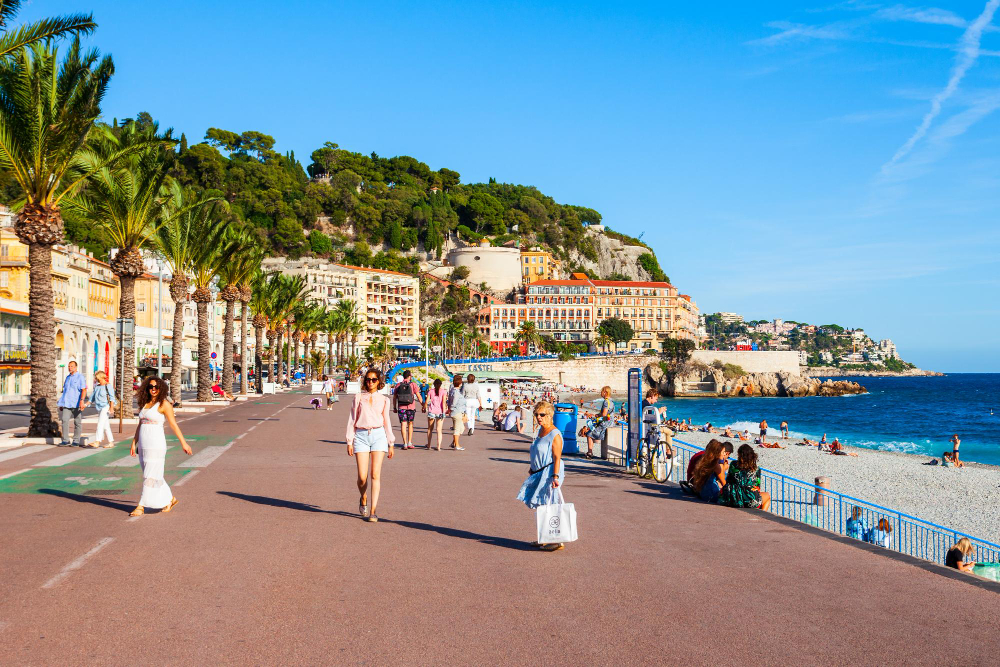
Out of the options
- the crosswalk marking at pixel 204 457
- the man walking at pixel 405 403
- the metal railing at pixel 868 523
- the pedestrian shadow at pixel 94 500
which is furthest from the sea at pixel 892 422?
the pedestrian shadow at pixel 94 500

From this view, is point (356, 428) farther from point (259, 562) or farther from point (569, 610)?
point (569, 610)

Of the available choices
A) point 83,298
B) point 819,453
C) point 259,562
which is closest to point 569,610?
point 259,562

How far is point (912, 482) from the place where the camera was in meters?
30.5

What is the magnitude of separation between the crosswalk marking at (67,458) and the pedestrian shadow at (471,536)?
27.8ft

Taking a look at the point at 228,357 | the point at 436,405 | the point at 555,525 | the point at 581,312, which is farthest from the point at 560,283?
the point at 555,525

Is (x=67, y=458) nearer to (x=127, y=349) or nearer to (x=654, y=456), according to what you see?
(x=654, y=456)

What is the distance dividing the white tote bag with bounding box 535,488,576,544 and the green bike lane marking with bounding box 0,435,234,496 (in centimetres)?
647

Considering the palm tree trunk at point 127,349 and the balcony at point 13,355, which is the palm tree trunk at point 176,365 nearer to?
the palm tree trunk at point 127,349

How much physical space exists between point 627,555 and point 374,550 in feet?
7.79

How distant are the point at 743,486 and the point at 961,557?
3437mm

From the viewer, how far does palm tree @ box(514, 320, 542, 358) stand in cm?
16541

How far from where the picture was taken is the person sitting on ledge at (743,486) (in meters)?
12.3

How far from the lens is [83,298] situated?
198ft

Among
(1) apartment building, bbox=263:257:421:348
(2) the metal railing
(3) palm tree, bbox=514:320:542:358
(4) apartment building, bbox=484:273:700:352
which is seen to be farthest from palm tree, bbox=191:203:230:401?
(4) apartment building, bbox=484:273:700:352
